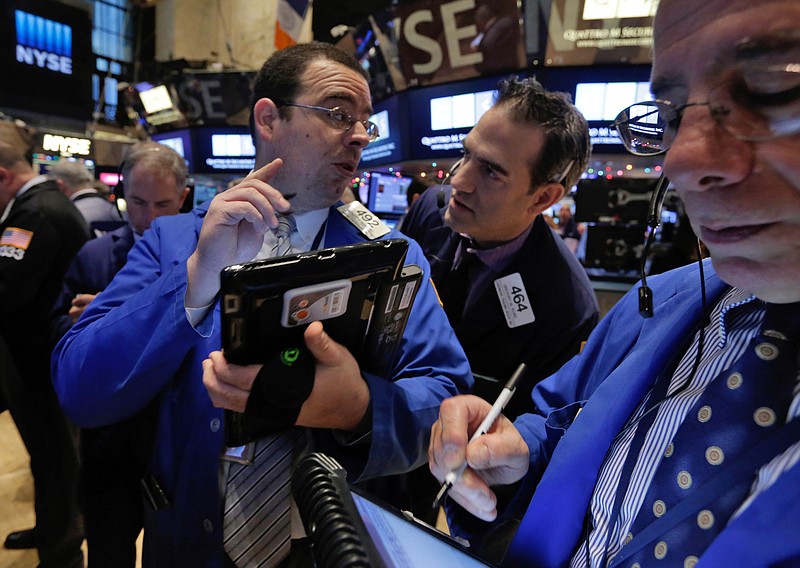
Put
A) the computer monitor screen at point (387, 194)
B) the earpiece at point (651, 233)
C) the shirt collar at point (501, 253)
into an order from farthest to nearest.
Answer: the computer monitor screen at point (387, 194) → the shirt collar at point (501, 253) → the earpiece at point (651, 233)

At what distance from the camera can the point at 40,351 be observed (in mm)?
2229

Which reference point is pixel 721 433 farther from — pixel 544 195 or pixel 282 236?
pixel 544 195

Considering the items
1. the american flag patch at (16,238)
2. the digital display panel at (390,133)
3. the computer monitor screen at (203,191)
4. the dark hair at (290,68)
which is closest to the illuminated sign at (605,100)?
the digital display panel at (390,133)

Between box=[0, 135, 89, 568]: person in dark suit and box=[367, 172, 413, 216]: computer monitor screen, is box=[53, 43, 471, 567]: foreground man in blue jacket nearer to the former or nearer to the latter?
box=[0, 135, 89, 568]: person in dark suit

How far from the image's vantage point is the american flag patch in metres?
2.15

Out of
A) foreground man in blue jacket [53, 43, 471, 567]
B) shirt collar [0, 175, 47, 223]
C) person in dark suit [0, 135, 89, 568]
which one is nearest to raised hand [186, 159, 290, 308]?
foreground man in blue jacket [53, 43, 471, 567]

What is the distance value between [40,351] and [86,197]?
2.08 m

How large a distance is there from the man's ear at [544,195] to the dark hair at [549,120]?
0.02m

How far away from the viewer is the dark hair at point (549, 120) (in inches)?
66.6

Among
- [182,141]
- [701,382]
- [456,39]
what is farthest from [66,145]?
[701,382]

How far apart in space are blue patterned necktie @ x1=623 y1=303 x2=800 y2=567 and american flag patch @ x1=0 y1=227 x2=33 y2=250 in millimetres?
2652

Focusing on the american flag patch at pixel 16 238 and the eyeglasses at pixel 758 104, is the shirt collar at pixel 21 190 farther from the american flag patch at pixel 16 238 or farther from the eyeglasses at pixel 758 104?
the eyeglasses at pixel 758 104

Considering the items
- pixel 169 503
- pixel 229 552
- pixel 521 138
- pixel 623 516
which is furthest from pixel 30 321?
pixel 623 516

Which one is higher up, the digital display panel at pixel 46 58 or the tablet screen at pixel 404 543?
the digital display panel at pixel 46 58
